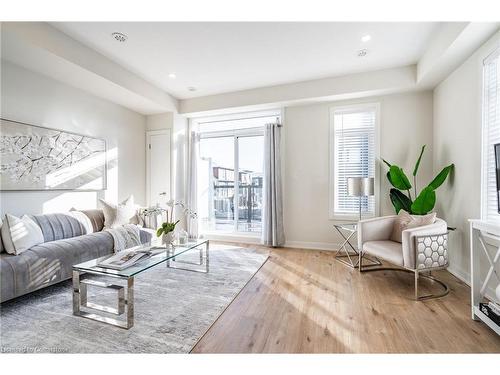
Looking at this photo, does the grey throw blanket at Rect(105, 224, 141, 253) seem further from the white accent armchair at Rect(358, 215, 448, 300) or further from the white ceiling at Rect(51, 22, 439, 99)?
the white accent armchair at Rect(358, 215, 448, 300)

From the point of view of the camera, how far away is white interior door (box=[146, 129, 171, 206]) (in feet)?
15.5

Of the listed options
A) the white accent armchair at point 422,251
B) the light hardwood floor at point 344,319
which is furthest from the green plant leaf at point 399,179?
the light hardwood floor at point 344,319

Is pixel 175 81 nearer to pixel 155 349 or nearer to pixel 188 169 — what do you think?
pixel 188 169

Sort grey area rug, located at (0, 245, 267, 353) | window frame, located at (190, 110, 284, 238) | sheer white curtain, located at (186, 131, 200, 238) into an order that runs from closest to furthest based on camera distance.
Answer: grey area rug, located at (0, 245, 267, 353)
window frame, located at (190, 110, 284, 238)
sheer white curtain, located at (186, 131, 200, 238)

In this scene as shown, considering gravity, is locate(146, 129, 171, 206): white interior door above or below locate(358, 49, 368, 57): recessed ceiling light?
below

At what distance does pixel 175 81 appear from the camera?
12.9 ft

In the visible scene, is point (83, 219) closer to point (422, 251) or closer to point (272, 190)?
point (272, 190)

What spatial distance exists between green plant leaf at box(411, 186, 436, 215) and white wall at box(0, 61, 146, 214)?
180 inches

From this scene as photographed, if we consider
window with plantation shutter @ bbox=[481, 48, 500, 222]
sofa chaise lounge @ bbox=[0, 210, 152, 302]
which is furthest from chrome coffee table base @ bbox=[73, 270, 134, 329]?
window with plantation shutter @ bbox=[481, 48, 500, 222]

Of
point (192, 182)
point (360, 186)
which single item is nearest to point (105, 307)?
point (192, 182)

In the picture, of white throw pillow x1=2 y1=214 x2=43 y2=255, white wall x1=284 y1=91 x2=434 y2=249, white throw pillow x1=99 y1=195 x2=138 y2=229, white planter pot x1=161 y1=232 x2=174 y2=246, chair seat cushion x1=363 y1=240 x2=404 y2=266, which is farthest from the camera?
white wall x1=284 y1=91 x2=434 y2=249

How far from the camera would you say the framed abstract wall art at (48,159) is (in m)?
2.80
